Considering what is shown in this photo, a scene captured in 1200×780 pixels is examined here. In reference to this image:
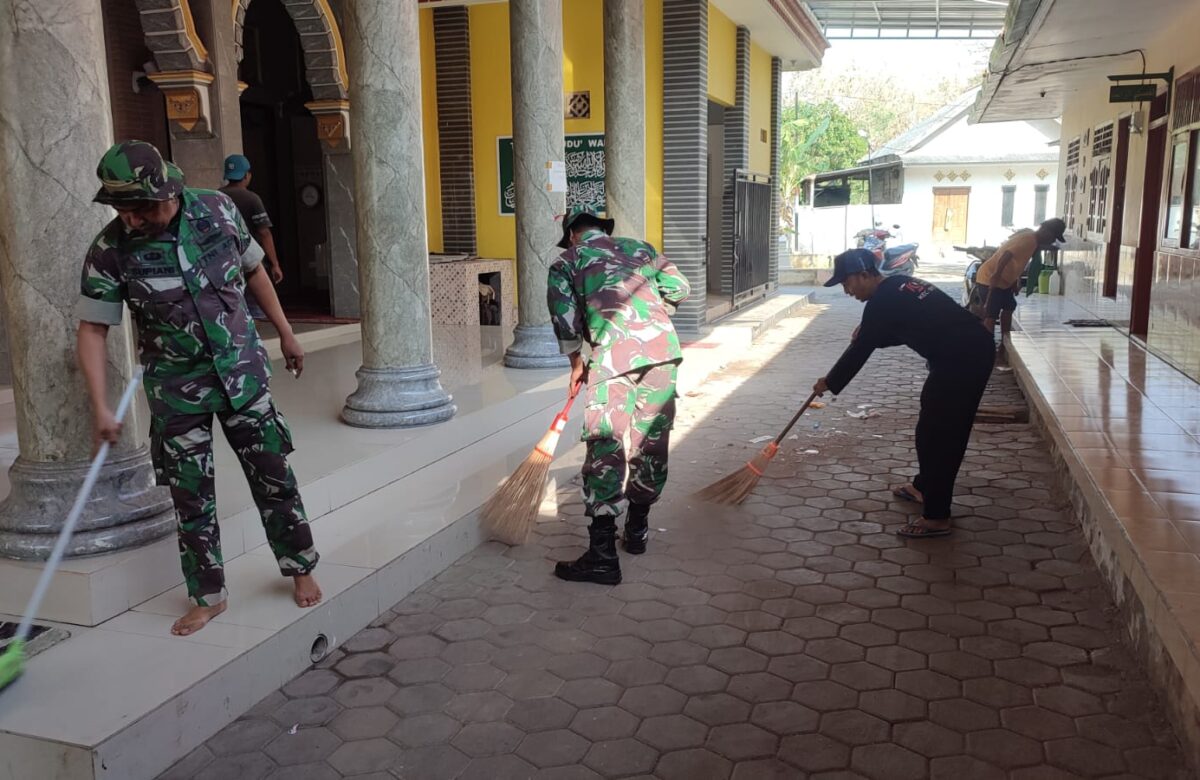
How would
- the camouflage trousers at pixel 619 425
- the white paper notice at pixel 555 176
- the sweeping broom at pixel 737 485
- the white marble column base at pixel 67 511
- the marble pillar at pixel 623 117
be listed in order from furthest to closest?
the marble pillar at pixel 623 117
the white paper notice at pixel 555 176
the sweeping broom at pixel 737 485
the camouflage trousers at pixel 619 425
the white marble column base at pixel 67 511

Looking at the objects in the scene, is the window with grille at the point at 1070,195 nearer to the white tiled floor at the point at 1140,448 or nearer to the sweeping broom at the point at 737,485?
the white tiled floor at the point at 1140,448

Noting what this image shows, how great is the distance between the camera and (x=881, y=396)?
8.68 metres

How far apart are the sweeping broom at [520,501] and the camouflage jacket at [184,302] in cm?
177

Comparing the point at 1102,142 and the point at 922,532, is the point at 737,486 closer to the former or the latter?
the point at 922,532

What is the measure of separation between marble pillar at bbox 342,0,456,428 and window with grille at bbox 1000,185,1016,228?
27.8 metres

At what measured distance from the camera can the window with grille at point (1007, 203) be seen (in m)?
29.8

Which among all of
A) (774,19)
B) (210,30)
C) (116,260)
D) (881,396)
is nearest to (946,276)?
(774,19)

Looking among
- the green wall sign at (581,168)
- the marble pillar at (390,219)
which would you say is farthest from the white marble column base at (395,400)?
the green wall sign at (581,168)

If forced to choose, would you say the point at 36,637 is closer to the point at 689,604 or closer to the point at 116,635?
the point at 116,635

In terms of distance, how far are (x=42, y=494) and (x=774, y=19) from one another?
38.9ft

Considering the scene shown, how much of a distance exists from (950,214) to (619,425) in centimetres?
2865

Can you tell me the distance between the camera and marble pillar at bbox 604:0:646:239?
30.8 ft

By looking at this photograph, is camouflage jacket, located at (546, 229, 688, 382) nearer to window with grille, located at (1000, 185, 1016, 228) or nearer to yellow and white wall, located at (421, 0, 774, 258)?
yellow and white wall, located at (421, 0, 774, 258)

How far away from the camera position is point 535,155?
764 centimetres
